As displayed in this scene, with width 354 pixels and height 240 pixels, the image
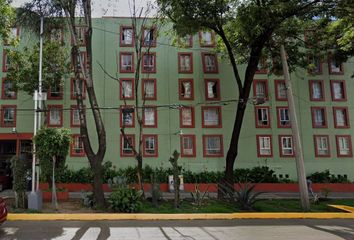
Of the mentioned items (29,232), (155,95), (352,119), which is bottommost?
Result: (29,232)

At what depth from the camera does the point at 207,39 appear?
30438 mm

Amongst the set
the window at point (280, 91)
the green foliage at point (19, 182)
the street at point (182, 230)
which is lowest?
the street at point (182, 230)

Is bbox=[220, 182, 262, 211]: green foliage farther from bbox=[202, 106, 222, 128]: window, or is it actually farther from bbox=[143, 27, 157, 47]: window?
bbox=[202, 106, 222, 128]: window

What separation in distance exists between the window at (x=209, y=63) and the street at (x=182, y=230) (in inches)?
721

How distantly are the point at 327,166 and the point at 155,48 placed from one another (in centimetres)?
1753

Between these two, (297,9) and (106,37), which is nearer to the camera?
(297,9)

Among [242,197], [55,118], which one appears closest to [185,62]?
[55,118]

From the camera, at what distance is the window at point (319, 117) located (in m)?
30.0

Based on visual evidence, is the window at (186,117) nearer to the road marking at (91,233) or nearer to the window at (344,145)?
the window at (344,145)

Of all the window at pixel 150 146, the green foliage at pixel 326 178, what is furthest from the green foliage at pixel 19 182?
the green foliage at pixel 326 178

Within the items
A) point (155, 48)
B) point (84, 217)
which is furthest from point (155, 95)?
point (84, 217)

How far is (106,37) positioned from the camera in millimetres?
29391

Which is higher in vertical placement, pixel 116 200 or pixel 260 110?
pixel 260 110

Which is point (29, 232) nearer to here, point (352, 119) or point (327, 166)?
point (327, 166)
